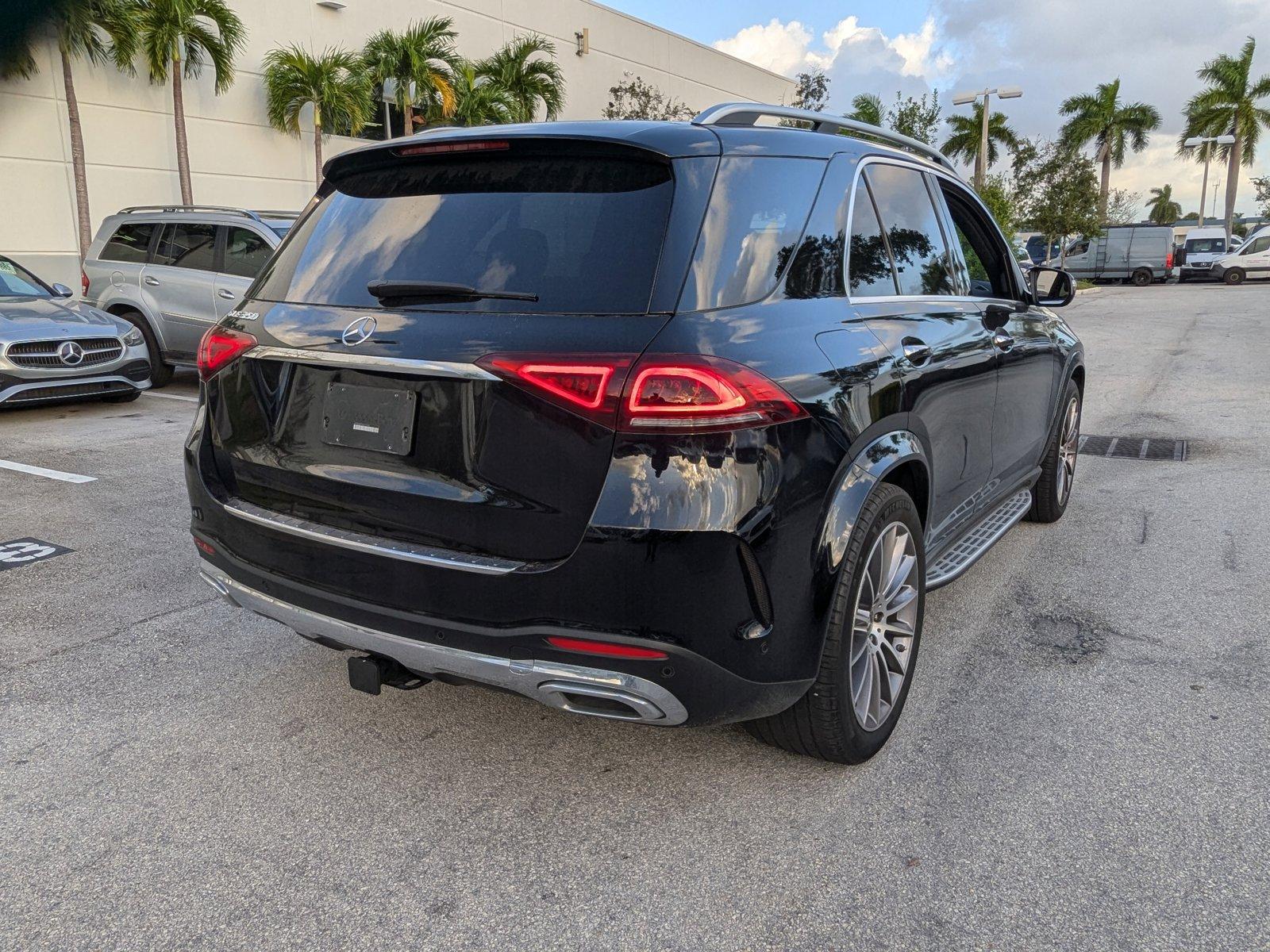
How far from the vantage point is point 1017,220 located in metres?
34.3

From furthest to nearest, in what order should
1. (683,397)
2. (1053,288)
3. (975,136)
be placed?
(975,136), (1053,288), (683,397)

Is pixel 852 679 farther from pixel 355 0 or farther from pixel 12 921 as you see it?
pixel 355 0

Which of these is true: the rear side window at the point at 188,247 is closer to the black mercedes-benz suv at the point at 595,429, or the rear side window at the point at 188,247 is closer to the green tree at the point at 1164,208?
the black mercedes-benz suv at the point at 595,429

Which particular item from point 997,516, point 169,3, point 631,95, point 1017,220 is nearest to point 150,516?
point 997,516

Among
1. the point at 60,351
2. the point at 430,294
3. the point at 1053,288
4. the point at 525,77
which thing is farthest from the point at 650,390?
the point at 525,77

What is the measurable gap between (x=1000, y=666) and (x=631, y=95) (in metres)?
27.7

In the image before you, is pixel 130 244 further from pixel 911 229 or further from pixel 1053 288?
pixel 911 229

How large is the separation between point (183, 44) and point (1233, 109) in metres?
54.6

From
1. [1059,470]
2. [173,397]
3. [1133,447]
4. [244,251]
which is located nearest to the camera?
[1059,470]

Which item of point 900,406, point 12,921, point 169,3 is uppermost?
point 169,3

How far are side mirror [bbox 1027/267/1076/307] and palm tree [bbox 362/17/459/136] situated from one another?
→ 57.6ft

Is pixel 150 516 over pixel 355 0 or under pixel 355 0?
under

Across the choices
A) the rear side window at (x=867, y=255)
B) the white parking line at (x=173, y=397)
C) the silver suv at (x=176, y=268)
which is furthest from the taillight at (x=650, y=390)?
the white parking line at (x=173, y=397)

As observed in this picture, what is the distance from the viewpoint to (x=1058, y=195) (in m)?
34.9
